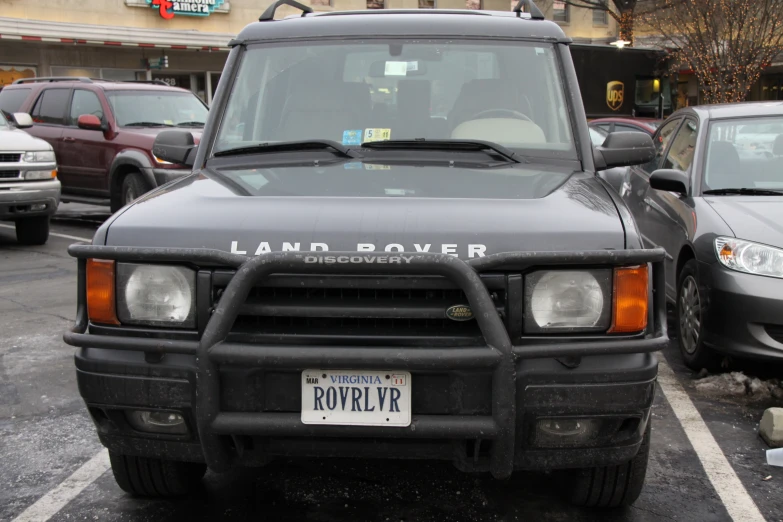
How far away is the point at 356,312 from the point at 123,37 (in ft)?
76.0

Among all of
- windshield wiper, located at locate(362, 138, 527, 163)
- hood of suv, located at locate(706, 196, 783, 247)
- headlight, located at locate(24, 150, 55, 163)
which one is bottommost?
headlight, located at locate(24, 150, 55, 163)

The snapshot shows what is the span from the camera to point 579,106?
12.9ft

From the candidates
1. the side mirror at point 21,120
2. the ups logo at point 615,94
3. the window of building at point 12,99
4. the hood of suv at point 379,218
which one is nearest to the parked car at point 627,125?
the ups logo at point 615,94

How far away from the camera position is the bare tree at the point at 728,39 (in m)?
17.6

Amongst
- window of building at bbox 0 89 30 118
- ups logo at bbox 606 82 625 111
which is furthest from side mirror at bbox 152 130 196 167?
ups logo at bbox 606 82 625 111

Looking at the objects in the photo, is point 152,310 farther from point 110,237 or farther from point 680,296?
point 680,296

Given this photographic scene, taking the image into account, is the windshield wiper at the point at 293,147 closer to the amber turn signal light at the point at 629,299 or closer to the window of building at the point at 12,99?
the amber turn signal light at the point at 629,299

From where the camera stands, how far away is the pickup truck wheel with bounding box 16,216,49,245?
10711mm

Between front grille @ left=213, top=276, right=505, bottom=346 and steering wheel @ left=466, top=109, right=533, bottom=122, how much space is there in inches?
56.0

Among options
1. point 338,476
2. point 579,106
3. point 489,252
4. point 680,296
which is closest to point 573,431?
point 489,252

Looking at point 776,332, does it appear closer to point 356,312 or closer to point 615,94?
point 356,312

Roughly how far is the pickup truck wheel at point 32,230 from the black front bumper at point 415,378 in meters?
8.49

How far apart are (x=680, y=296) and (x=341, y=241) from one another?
353cm

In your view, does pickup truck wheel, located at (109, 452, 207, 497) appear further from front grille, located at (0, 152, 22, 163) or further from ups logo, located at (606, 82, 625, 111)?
ups logo, located at (606, 82, 625, 111)
